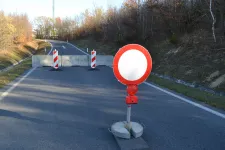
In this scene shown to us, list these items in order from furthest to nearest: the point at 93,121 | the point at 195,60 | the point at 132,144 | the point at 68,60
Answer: the point at 68,60 < the point at 195,60 < the point at 93,121 < the point at 132,144

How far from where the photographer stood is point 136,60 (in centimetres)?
389

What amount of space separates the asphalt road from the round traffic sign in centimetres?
104

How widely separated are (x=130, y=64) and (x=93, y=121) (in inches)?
66.6

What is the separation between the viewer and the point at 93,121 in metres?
5.00

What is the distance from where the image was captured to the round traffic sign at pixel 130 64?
3.87 meters

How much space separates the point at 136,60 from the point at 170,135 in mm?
1448

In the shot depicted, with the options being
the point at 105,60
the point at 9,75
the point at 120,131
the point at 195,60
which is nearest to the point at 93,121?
the point at 120,131

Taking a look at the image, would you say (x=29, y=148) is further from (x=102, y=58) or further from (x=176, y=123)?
(x=102, y=58)

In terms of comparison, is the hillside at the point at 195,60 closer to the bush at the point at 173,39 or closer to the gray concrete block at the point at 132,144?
→ the bush at the point at 173,39

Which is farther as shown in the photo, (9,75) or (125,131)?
(9,75)

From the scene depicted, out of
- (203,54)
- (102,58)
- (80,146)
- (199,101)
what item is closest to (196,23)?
(203,54)

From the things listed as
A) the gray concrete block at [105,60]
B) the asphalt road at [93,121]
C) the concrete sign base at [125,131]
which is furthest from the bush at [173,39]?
the concrete sign base at [125,131]

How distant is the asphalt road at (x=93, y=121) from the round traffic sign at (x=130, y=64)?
40.9 inches

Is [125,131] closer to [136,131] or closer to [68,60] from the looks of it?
[136,131]
